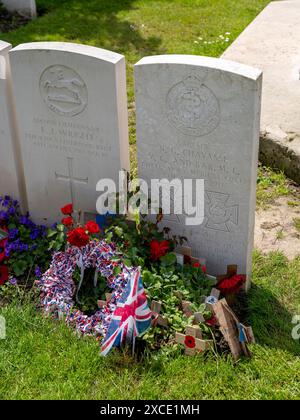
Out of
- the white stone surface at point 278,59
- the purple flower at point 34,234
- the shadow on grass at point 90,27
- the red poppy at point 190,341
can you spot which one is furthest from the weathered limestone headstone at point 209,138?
the shadow on grass at point 90,27

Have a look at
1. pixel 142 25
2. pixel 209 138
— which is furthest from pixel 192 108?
pixel 142 25

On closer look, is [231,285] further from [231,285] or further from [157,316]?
[157,316]

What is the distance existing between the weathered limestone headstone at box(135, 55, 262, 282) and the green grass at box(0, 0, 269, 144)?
3.36 m

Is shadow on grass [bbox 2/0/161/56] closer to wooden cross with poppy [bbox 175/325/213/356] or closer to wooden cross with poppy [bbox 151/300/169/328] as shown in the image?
wooden cross with poppy [bbox 151/300/169/328]

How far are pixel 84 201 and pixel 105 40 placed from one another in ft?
14.3

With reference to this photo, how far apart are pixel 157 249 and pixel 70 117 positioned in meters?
1.09

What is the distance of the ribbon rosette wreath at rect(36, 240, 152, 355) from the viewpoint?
3.59 meters

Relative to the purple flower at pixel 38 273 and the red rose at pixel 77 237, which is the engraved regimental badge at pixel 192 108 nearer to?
the red rose at pixel 77 237

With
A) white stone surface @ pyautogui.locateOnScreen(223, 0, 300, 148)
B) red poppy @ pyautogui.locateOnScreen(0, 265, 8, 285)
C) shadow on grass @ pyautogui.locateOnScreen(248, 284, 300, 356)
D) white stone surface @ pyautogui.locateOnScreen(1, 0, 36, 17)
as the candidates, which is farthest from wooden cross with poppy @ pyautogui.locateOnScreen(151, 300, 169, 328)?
white stone surface @ pyautogui.locateOnScreen(1, 0, 36, 17)

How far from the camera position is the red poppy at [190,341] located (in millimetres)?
3637

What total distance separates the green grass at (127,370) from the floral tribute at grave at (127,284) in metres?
0.09

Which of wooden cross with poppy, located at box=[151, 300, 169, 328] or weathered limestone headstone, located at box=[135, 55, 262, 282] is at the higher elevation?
weathered limestone headstone, located at box=[135, 55, 262, 282]

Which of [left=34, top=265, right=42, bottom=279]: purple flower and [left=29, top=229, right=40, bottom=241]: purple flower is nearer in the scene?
[left=34, top=265, right=42, bottom=279]: purple flower

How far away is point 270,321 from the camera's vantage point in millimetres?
3936
